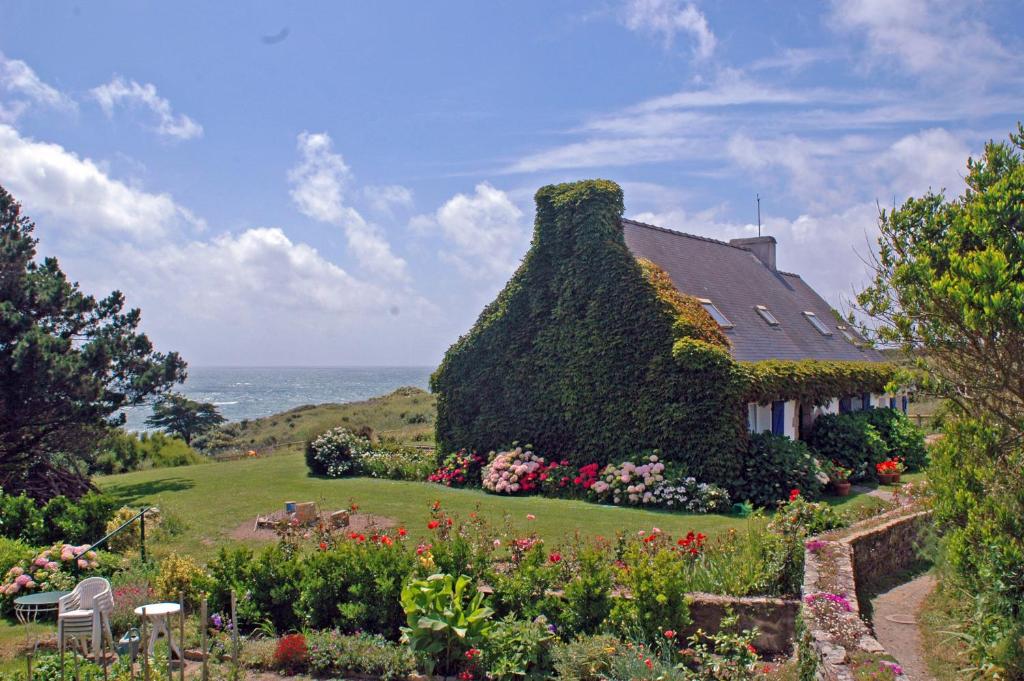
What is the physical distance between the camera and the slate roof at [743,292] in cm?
1948

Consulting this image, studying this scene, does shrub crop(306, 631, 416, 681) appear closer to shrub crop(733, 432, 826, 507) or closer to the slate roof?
shrub crop(733, 432, 826, 507)

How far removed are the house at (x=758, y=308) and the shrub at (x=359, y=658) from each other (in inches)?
445

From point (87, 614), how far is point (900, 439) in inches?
813

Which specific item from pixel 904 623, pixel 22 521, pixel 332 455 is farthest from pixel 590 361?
pixel 22 521

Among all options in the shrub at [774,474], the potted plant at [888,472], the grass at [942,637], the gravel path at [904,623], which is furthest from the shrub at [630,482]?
the grass at [942,637]

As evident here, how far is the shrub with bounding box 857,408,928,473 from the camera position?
21062 millimetres

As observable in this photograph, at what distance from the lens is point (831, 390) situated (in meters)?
18.8

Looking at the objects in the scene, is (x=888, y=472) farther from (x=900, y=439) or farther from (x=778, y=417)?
(x=778, y=417)

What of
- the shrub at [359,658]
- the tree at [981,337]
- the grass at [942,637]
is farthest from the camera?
the shrub at [359,658]

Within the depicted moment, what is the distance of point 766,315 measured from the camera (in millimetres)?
Result: 21484

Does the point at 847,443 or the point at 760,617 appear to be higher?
the point at 847,443

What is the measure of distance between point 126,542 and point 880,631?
10.9 meters

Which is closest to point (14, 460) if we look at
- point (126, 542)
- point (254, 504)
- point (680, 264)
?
point (254, 504)

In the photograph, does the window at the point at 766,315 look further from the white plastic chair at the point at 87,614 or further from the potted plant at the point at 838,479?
the white plastic chair at the point at 87,614
